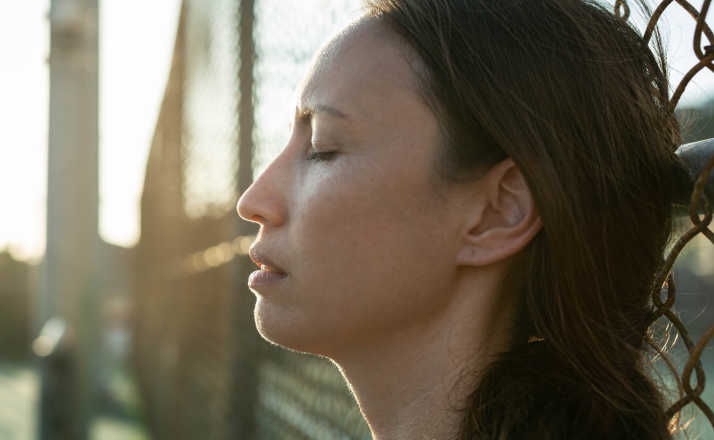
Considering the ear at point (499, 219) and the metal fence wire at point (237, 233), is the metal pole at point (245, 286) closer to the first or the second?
the metal fence wire at point (237, 233)

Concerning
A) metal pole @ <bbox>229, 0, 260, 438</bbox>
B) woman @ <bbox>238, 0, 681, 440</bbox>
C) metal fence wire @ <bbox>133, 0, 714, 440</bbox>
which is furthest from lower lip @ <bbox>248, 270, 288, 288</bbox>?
metal pole @ <bbox>229, 0, 260, 438</bbox>

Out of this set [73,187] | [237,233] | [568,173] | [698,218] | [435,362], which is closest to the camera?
[698,218]

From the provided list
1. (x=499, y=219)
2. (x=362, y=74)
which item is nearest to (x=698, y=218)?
(x=499, y=219)

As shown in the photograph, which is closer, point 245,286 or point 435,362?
point 435,362

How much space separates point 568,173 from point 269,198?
506 mm

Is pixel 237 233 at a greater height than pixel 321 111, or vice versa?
pixel 321 111

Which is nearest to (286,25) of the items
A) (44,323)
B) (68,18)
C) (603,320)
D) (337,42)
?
(337,42)

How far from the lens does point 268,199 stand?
1.45m

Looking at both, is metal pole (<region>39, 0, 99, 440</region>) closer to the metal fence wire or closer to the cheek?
the metal fence wire

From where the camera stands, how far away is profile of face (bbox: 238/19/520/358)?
1392 millimetres

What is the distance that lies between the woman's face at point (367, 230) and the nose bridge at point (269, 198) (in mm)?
11

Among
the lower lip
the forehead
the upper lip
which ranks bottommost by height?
the lower lip

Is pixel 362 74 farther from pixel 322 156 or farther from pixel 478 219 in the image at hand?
pixel 478 219

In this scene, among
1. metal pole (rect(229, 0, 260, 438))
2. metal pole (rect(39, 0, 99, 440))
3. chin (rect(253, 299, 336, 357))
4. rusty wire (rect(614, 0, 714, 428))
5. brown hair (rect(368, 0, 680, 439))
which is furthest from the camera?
metal pole (rect(39, 0, 99, 440))
